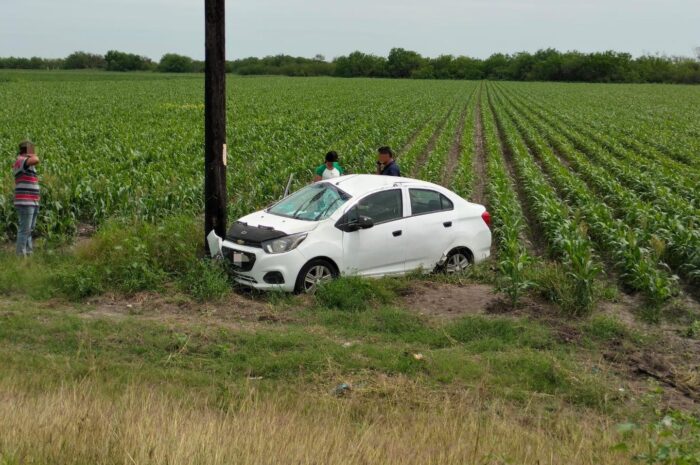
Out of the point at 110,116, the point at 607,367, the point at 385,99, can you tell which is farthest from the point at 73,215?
the point at 385,99

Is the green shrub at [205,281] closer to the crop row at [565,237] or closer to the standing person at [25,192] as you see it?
the standing person at [25,192]

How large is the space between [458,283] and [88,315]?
16.2ft

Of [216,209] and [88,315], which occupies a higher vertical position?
[216,209]

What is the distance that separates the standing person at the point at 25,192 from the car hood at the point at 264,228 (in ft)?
11.1

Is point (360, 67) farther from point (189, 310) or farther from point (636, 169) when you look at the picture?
point (189, 310)

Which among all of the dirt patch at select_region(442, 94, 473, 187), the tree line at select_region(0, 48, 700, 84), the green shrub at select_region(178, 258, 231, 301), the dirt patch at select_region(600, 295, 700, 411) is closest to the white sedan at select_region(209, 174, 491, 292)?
the green shrub at select_region(178, 258, 231, 301)

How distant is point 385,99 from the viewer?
193 feet

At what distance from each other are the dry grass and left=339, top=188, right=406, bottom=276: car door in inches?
164

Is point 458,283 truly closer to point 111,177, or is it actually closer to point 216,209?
point 216,209

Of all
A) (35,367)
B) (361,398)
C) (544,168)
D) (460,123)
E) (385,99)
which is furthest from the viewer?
(385,99)

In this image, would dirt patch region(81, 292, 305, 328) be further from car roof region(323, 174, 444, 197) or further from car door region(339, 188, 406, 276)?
car roof region(323, 174, 444, 197)

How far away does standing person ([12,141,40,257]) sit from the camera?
11508 mm

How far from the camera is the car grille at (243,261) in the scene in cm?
988

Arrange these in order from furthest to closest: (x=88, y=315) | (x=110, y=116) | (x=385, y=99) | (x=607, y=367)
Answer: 1. (x=385, y=99)
2. (x=110, y=116)
3. (x=88, y=315)
4. (x=607, y=367)
